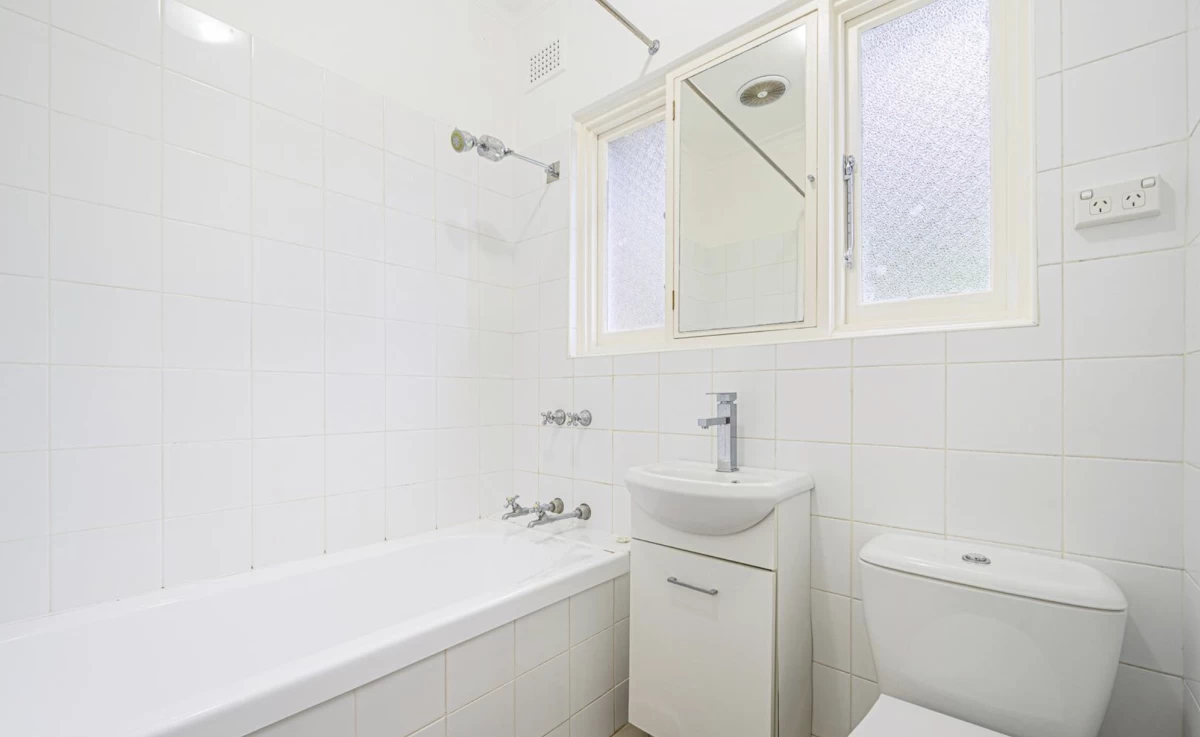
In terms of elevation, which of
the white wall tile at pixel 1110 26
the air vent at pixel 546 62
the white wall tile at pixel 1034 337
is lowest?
the white wall tile at pixel 1034 337

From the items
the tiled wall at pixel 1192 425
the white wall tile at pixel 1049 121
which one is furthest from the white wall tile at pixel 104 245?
the tiled wall at pixel 1192 425

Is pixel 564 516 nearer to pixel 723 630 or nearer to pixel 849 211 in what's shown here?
pixel 723 630

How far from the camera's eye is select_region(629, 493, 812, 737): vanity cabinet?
46.9 inches

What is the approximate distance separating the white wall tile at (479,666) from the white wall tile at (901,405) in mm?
1047

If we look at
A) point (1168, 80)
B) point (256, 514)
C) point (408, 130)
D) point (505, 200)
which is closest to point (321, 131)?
point (408, 130)

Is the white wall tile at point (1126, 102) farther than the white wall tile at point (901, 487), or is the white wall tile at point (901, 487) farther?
A: the white wall tile at point (901, 487)

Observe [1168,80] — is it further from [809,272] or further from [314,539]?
[314,539]

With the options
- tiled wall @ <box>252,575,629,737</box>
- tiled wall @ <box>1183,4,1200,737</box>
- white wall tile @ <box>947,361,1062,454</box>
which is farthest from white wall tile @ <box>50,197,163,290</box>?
tiled wall @ <box>1183,4,1200,737</box>

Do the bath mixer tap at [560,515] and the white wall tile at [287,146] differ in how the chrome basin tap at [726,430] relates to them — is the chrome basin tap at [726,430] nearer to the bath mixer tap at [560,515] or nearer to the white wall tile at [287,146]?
the bath mixer tap at [560,515]

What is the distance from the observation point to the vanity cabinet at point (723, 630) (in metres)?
1.19

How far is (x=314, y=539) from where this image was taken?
5.34 feet

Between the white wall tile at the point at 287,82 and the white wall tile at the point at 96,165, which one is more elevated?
the white wall tile at the point at 287,82

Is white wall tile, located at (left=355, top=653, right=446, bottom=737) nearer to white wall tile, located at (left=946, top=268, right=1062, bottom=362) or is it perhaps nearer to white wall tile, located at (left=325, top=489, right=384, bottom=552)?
white wall tile, located at (left=325, top=489, right=384, bottom=552)

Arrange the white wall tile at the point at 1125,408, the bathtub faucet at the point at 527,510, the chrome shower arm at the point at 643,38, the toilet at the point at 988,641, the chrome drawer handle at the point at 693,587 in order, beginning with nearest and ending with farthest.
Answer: the toilet at the point at 988,641
the white wall tile at the point at 1125,408
the chrome drawer handle at the point at 693,587
the chrome shower arm at the point at 643,38
the bathtub faucet at the point at 527,510
